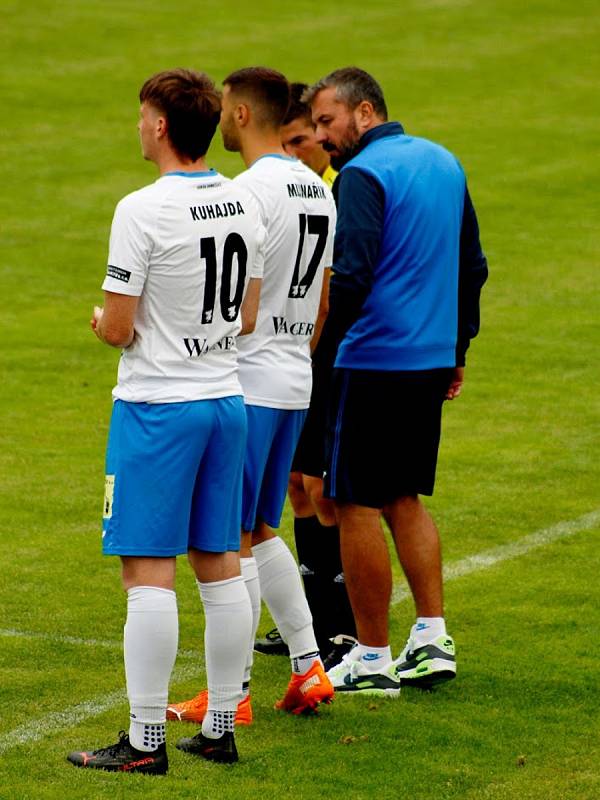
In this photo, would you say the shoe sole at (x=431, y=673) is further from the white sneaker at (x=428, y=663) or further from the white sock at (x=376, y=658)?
the white sock at (x=376, y=658)

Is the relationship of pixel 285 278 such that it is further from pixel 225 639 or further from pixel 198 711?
pixel 198 711

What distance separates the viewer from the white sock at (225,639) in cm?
509

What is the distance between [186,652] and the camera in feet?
21.2

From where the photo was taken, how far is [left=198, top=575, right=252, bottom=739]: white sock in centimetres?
509

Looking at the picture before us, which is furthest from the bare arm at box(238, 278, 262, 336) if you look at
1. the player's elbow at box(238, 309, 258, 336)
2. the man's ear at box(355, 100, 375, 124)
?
the man's ear at box(355, 100, 375, 124)

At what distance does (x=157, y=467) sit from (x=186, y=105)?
3.61 feet

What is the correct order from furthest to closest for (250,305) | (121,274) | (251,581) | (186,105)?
(251,581) < (250,305) < (186,105) < (121,274)

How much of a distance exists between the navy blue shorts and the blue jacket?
6cm

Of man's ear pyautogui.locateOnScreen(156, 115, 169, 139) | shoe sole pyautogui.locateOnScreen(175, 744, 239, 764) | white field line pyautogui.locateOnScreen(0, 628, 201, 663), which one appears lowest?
white field line pyautogui.locateOnScreen(0, 628, 201, 663)

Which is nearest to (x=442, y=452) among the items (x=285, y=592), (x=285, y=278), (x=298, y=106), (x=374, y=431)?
(x=298, y=106)

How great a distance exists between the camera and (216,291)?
16.2 feet

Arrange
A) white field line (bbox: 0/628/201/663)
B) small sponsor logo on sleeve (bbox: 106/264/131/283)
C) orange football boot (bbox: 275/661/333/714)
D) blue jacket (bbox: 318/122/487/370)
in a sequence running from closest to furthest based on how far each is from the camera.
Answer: small sponsor logo on sleeve (bbox: 106/264/131/283) < orange football boot (bbox: 275/661/333/714) < blue jacket (bbox: 318/122/487/370) < white field line (bbox: 0/628/201/663)

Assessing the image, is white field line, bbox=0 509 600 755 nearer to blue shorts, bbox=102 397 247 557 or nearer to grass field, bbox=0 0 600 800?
grass field, bbox=0 0 600 800

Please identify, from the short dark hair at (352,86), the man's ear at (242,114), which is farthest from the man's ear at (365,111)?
the man's ear at (242,114)
